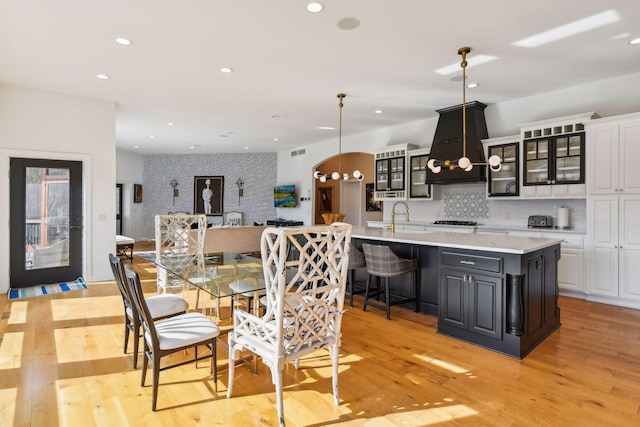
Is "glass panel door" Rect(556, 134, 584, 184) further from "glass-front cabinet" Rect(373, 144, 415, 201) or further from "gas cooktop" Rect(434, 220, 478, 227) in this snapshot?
"glass-front cabinet" Rect(373, 144, 415, 201)

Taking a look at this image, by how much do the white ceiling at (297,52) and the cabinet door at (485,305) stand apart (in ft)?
7.68

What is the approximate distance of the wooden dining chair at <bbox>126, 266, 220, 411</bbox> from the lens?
Result: 207cm

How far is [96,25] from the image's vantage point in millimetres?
3293

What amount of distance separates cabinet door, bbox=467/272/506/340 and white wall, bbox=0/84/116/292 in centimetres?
535

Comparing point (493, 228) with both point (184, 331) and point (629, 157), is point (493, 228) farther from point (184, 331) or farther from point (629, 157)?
point (184, 331)

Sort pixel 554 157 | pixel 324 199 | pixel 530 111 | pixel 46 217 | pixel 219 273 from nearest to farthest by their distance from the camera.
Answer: pixel 219 273 < pixel 554 157 < pixel 46 217 < pixel 530 111 < pixel 324 199

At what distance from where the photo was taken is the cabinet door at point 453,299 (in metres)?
3.24

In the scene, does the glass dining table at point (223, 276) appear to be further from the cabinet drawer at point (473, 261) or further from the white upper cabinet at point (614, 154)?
the white upper cabinet at point (614, 154)

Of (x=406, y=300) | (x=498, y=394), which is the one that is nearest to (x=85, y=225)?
(x=406, y=300)

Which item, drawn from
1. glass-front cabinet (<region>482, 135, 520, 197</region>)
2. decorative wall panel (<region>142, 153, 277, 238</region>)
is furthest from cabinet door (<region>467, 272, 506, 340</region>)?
decorative wall panel (<region>142, 153, 277, 238</region>)

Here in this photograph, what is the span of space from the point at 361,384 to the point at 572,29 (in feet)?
12.3

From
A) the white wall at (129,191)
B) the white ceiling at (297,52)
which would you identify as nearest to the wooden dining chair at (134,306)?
the white ceiling at (297,52)

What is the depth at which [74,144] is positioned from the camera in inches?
210

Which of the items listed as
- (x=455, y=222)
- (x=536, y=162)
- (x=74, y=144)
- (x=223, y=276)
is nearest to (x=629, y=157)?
(x=536, y=162)
